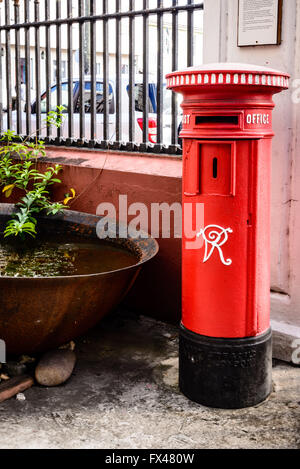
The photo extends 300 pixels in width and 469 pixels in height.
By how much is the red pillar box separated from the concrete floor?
15cm

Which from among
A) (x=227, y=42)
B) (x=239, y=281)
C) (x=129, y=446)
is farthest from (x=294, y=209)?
(x=129, y=446)

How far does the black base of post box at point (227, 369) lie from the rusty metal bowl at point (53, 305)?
0.50m

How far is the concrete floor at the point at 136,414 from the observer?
9.21ft

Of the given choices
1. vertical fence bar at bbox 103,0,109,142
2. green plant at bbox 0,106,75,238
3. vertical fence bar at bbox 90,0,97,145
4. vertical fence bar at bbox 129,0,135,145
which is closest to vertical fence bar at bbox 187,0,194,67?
vertical fence bar at bbox 129,0,135,145

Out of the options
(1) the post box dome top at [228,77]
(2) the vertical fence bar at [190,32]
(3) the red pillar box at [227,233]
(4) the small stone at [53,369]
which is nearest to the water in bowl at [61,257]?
(4) the small stone at [53,369]

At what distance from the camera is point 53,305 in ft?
10.2

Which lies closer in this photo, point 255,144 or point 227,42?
point 255,144

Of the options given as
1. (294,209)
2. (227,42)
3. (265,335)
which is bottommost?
(265,335)

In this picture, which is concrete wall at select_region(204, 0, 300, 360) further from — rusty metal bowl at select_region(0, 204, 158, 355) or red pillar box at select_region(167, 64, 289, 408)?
rusty metal bowl at select_region(0, 204, 158, 355)

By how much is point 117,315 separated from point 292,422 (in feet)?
6.07

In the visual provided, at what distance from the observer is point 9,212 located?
454 cm

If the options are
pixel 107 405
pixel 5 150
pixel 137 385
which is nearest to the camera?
pixel 107 405
